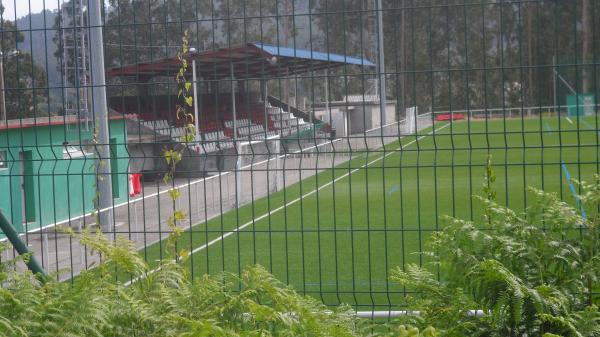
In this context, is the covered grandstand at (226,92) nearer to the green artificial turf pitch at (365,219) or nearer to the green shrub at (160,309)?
the green artificial turf pitch at (365,219)

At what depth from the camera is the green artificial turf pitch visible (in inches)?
254

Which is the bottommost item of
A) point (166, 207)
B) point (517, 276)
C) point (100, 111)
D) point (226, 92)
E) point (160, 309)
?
point (166, 207)

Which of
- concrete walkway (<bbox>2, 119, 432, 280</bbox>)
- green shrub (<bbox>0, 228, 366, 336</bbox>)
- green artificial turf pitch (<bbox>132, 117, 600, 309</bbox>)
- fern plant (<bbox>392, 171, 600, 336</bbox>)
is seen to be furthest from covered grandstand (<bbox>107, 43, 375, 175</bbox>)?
fern plant (<bbox>392, 171, 600, 336</bbox>)

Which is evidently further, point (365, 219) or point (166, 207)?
point (365, 219)

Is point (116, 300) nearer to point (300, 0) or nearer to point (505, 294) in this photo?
point (505, 294)

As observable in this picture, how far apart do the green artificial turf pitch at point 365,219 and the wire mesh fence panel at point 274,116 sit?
9 cm

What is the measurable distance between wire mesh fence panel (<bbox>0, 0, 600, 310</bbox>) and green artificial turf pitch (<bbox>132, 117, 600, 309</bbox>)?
0.28 ft

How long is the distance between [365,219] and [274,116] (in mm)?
10104

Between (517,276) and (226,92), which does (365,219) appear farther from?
(517,276)

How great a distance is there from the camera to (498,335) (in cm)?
436

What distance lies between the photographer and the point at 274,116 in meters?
9.61

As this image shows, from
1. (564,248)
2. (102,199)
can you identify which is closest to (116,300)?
(564,248)

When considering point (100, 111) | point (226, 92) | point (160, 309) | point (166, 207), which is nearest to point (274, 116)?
point (226, 92)

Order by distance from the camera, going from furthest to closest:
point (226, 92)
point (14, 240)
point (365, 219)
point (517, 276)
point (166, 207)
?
point (365, 219) < point (166, 207) < point (226, 92) < point (14, 240) < point (517, 276)
